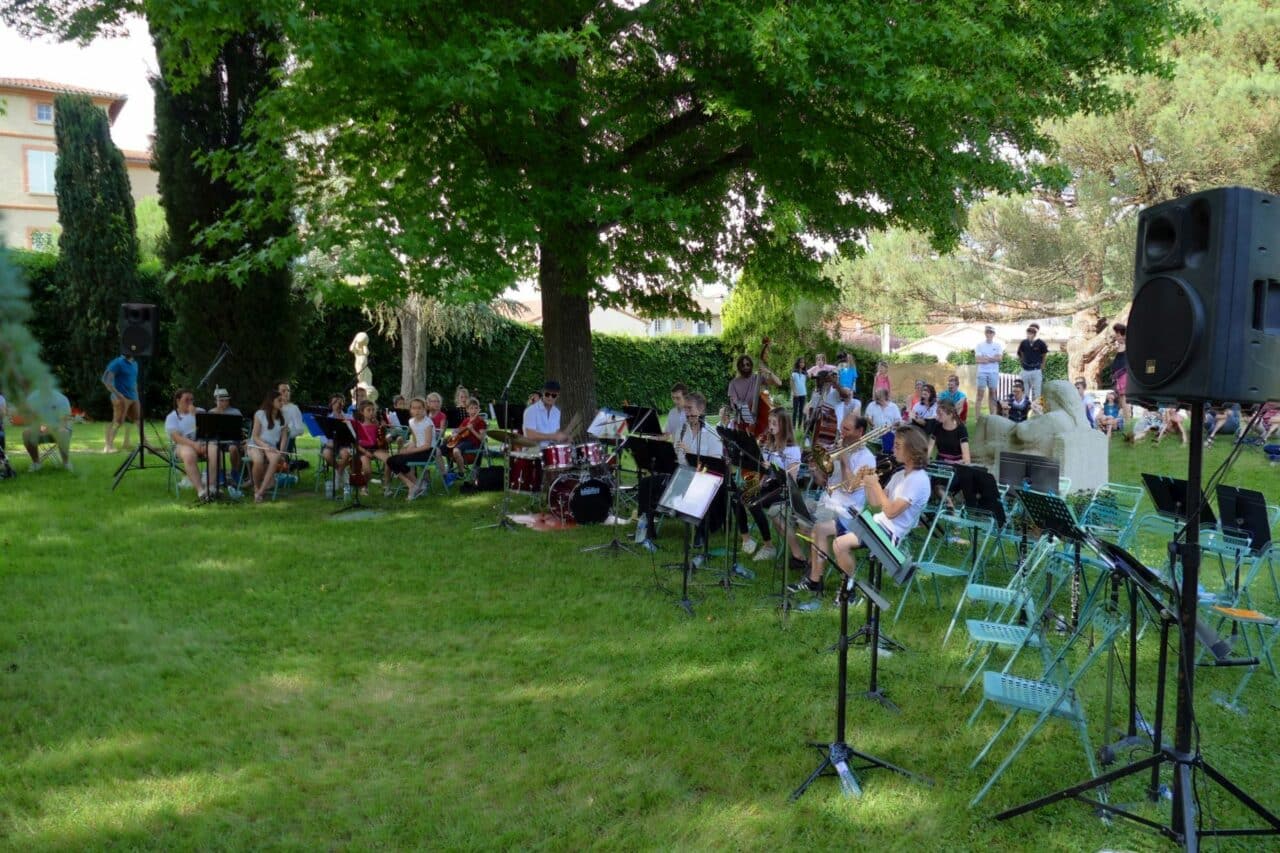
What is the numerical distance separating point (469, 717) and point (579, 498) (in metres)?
5.17

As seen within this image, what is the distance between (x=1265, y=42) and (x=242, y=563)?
23.9 metres

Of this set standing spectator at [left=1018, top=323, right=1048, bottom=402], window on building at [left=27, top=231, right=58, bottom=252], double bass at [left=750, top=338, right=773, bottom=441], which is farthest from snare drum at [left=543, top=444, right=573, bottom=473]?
standing spectator at [left=1018, top=323, right=1048, bottom=402]

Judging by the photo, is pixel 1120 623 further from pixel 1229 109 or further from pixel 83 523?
pixel 1229 109

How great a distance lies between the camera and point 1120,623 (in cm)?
381

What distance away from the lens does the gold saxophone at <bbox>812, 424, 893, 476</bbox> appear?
23.8ft

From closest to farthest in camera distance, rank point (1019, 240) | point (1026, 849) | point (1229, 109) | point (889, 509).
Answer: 1. point (1026, 849)
2. point (889, 509)
3. point (1229, 109)
4. point (1019, 240)

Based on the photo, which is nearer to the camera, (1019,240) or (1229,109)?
(1229,109)

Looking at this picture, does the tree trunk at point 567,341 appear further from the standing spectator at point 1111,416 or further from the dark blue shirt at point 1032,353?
the standing spectator at point 1111,416

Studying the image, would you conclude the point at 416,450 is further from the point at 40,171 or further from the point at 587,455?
the point at 40,171

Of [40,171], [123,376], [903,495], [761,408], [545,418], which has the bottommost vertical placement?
[903,495]

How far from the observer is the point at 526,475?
10.8 m

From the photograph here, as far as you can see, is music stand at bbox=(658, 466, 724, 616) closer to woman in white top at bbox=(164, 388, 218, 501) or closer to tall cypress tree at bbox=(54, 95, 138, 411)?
woman in white top at bbox=(164, 388, 218, 501)

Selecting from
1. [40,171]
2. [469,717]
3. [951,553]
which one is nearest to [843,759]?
[469,717]

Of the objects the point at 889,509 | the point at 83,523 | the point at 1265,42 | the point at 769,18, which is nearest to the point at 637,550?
the point at 889,509
